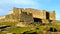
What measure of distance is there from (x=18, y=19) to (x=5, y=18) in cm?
433

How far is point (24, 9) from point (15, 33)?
38.4m

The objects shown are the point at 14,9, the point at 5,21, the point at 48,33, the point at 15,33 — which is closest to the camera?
the point at 48,33

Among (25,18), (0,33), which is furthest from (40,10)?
(0,33)

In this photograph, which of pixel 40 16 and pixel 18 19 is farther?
pixel 40 16

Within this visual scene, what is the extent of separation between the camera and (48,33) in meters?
39.4

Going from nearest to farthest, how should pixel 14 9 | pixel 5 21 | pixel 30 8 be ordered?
1. pixel 5 21
2. pixel 14 9
3. pixel 30 8

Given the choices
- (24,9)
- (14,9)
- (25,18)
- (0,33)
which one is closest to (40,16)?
(24,9)

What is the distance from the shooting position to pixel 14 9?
7706cm

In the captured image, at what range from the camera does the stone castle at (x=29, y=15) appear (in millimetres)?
67312

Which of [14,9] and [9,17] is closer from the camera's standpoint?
[9,17]

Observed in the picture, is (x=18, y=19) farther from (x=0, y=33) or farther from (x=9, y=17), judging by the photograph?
(x=0, y=33)

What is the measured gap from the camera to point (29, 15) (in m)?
70.1

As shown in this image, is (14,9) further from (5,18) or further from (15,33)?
(15,33)

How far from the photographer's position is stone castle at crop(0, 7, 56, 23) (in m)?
67.3
